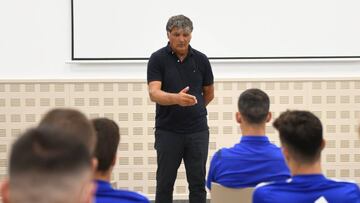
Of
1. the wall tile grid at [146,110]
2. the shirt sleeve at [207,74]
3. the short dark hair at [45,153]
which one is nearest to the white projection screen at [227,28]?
the wall tile grid at [146,110]

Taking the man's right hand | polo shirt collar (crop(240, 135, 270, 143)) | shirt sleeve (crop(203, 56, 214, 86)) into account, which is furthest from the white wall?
polo shirt collar (crop(240, 135, 270, 143))

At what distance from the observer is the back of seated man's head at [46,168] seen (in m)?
1.00

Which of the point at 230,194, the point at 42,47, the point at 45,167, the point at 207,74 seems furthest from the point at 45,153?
the point at 42,47

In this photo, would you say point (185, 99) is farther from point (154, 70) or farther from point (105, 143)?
point (105, 143)

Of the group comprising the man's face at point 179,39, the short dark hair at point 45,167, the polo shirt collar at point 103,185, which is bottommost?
the polo shirt collar at point 103,185

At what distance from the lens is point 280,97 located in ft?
16.9

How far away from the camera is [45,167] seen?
1003 mm

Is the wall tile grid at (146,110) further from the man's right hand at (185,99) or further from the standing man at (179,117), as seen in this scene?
the man's right hand at (185,99)

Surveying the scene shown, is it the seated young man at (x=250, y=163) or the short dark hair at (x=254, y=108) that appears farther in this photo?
the short dark hair at (x=254, y=108)

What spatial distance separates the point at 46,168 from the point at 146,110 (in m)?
4.08

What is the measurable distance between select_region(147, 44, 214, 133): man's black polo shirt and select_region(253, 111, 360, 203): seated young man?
1.49 metres

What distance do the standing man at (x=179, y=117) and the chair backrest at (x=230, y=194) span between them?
1.17 metres

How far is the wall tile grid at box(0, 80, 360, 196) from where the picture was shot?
16.5 feet

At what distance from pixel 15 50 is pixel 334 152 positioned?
294 cm
